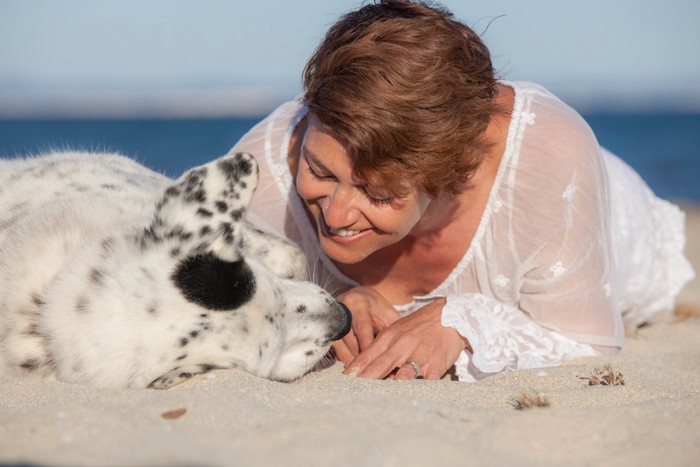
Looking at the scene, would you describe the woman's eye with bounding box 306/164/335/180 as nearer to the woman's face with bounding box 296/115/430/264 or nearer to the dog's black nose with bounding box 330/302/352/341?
the woman's face with bounding box 296/115/430/264

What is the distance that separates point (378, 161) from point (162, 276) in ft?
3.51

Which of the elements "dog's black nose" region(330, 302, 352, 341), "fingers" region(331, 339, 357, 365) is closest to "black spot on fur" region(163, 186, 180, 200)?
"dog's black nose" region(330, 302, 352, 341)

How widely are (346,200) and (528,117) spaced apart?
110 centimetres

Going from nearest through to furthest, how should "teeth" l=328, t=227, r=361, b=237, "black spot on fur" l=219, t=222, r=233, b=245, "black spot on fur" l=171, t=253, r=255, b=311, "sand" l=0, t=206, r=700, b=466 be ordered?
1. "sand" l=0, t=206, r=700, b=466
2. "black spot on fur" l=171, t=253, r=255, b=311
3. "black spot on fur" l=219, t=222, r=233, b=245
4. "teeth" l=328, t=227, r=361, b=237

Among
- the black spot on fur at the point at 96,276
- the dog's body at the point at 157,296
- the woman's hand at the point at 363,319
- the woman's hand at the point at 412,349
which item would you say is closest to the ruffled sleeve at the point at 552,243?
the woman's hand at the point at 412,349

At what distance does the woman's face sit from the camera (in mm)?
3514

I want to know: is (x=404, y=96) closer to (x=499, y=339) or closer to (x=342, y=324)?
(x=342, y=324)

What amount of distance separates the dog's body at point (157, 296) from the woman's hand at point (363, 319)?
58cm

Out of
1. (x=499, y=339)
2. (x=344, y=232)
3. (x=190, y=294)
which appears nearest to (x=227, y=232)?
(x=190, y=294)

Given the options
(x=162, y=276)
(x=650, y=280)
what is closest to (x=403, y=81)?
(x=162, y=276)

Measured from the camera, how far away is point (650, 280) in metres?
5.43

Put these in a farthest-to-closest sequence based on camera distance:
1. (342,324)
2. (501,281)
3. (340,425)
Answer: (501,281) → (342,324) → (340,425)

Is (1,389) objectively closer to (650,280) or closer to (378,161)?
(378,161)

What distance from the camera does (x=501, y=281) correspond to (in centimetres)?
420
